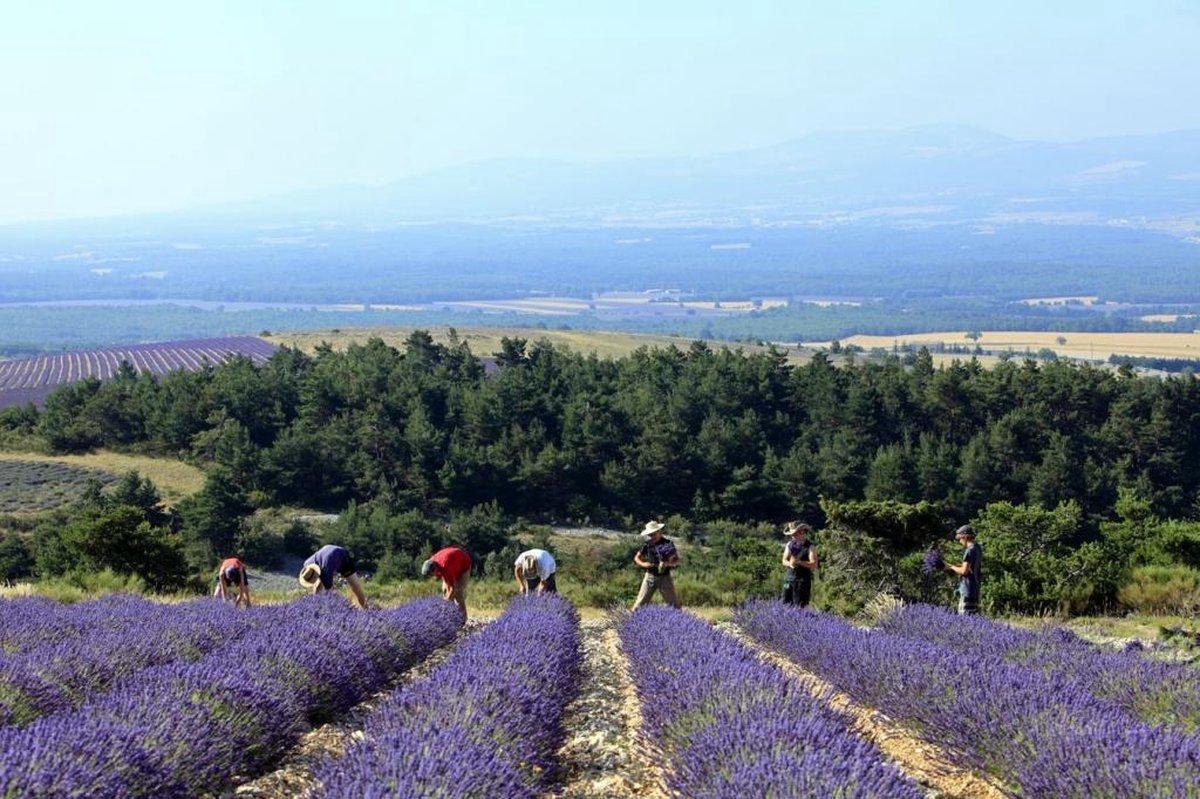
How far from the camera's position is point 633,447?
159 feet

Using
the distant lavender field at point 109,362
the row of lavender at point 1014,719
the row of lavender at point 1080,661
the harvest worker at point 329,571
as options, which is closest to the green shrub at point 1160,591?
the row of lavender at point 1080,661

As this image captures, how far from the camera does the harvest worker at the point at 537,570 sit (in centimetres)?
1393

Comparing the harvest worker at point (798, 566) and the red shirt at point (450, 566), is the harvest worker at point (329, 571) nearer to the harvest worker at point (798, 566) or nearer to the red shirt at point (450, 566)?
the red shirt at point (450, 566)

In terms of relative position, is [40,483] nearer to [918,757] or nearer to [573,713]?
[573,713]

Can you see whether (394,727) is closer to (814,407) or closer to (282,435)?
(282,435)

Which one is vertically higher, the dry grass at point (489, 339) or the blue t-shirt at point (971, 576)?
the blue t-shirt at point (971, 576)

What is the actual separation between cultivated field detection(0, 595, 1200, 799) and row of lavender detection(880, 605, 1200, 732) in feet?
0.09

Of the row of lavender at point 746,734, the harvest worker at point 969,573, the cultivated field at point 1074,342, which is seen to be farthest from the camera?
the cultivated field at point 1074,342

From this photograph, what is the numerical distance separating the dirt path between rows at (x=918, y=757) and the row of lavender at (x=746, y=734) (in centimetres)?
43

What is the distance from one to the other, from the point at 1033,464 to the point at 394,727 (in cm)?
4437

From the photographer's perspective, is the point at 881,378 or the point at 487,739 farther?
the point at 881,378

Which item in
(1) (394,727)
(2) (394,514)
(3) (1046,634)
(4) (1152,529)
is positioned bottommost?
(2) (394,514)

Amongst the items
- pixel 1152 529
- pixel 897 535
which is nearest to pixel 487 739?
pixel 897 535

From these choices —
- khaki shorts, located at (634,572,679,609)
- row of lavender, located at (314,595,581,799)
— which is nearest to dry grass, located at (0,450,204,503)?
khaki shorts, located at (634,572,679,609)
